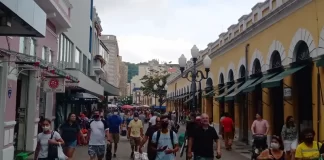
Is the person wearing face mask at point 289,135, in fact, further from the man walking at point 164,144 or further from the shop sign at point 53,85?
the shop sign at point 53,85

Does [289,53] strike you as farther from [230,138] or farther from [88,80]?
[88,80]

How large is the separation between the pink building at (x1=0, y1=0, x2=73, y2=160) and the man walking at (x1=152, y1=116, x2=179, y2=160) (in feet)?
11.2

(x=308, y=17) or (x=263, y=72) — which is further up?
(x=308, y=17)

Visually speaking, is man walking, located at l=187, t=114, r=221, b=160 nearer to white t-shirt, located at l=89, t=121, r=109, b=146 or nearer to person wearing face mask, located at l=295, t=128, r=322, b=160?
person wearing face mask, located at l=295, t=128, r=322, b=160

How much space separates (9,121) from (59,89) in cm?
280

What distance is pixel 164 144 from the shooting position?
830cm

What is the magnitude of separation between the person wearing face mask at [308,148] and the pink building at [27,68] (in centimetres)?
569

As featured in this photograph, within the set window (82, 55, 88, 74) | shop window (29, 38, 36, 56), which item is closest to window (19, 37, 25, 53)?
shop window (29, 38, 36, 56)

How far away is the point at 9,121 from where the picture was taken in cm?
1309

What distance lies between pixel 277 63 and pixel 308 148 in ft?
33.0

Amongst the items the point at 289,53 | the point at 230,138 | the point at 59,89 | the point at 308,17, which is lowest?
the point at 230,138

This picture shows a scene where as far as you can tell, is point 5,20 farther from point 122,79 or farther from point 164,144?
point 122,79

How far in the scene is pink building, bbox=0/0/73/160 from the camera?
29.2 feet

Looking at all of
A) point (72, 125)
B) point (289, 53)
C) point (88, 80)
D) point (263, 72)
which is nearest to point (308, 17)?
point (289, 53)
